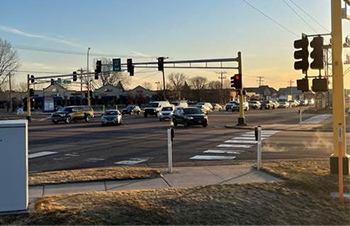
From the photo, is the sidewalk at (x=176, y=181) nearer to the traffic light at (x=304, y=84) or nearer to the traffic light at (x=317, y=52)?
the traffic light at (x=304, y=84)

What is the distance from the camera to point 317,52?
10305 millimetres

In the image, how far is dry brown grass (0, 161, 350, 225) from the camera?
5785mm

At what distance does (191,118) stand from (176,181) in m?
22.4

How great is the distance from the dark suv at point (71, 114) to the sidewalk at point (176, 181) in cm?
3286

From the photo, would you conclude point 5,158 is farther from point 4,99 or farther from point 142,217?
point 4,99

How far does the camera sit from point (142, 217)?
19.3ft

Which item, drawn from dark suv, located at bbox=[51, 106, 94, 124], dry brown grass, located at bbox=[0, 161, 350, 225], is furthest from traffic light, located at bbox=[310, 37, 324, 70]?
dark suv, located at bbox=[51, 106, 94, 124]

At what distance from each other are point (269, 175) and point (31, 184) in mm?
5483

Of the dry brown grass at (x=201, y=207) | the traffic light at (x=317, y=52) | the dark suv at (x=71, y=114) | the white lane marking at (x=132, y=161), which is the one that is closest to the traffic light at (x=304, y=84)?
the traffic light at (x=317, y=52)

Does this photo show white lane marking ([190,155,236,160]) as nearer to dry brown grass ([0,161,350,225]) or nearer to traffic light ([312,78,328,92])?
traffic light ([312,78,328,92])

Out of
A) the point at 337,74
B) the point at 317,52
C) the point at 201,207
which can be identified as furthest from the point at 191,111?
the point at 201,207

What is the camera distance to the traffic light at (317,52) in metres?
10.3

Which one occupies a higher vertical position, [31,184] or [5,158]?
[5,158]

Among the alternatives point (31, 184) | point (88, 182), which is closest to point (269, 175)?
point (88, 182)
